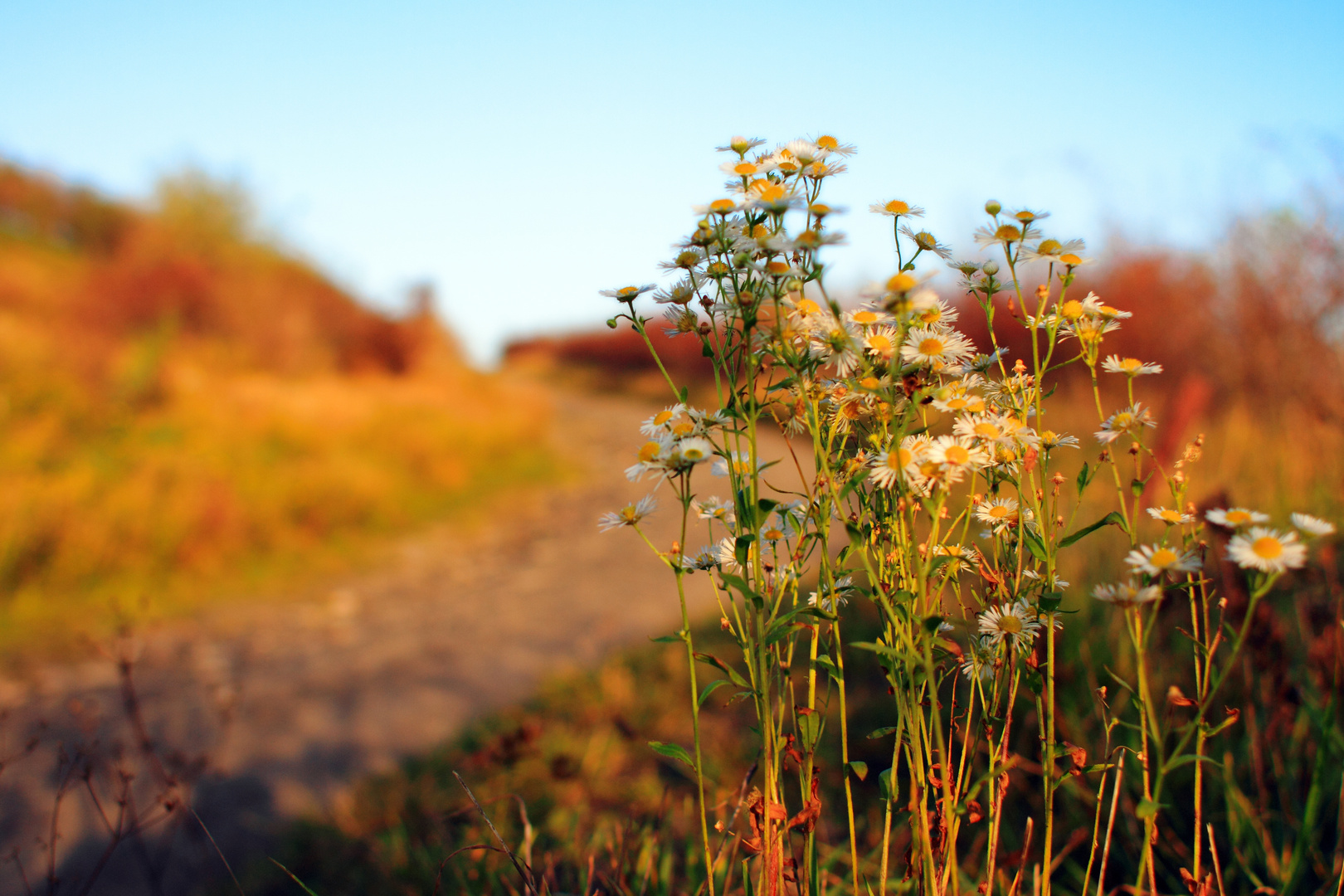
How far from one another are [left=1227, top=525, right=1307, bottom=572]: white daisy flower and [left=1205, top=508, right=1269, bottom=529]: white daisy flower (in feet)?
0.04

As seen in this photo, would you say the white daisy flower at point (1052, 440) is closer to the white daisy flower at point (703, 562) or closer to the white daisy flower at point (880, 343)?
the white daisy flower at point (880, 343)

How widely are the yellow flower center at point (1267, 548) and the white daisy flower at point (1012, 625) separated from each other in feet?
0.82

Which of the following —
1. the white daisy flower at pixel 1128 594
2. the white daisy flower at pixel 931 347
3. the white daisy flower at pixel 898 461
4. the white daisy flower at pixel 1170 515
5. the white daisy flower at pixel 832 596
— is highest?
the white daisy flower at pixel 931 347

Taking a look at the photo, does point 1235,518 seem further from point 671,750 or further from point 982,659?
point 671,750

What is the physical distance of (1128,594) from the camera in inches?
31.6

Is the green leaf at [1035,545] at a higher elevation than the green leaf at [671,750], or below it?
higher

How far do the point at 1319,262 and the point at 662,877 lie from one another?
20.2 ft

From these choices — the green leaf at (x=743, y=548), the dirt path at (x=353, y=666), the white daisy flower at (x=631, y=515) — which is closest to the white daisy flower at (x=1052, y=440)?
the green leaf at (x=743, y=548)

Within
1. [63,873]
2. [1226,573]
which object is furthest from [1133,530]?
[63,873]

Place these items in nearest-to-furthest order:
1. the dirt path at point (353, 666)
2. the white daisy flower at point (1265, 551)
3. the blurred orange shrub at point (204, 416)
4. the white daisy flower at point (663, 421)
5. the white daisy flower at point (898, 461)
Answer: the white daisy flower at point (1265, 551), the white daisy flower at point (898, 461), the white daisy flower at point (663, 421), the dirt path at point (353, 666), the blurred orange shrub at point (204, 416)

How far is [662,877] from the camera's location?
4.51ft

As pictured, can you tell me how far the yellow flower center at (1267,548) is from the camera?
0.77m

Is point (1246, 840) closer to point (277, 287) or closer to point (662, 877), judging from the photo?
point (662, 877)

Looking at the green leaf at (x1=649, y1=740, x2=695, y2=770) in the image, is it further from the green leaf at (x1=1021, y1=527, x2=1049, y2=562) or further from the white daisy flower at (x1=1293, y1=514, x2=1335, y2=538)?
the white daisy flower at (x1=1293, y1=514, x2=1335, y2=538)
